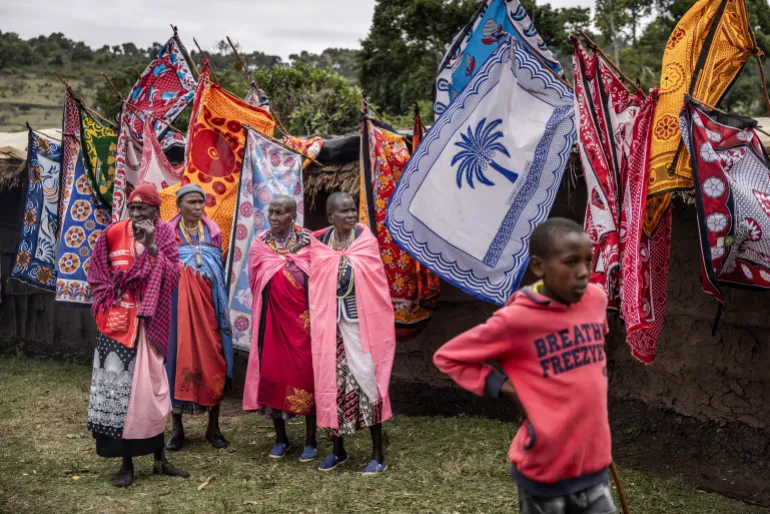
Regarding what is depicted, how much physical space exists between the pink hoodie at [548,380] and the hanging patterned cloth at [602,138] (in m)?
1.77

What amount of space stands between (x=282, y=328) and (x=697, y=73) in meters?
2.97

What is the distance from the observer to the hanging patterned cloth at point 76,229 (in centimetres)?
803

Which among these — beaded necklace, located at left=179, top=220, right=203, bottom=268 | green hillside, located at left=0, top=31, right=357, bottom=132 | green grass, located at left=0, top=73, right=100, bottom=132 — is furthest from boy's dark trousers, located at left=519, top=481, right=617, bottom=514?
green grass, located at left=0, top=73, right=100, bottom=132

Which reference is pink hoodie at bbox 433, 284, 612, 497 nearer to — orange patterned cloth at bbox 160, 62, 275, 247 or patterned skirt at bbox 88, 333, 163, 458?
patterned skirt at bbox 88, 333, 163, 458

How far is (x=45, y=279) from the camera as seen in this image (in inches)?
340

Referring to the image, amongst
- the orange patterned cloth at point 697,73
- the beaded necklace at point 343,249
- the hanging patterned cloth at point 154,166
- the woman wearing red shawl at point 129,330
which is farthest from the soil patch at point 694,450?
the hanging patterned cloth at point 154,166

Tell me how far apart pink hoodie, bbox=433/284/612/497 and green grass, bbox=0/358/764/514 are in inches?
73.2

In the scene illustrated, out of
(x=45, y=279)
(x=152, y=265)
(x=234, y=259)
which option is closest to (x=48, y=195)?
(x=45, y=279)

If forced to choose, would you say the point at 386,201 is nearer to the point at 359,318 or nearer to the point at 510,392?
the point at 359,318

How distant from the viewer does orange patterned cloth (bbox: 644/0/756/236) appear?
14.1 feet

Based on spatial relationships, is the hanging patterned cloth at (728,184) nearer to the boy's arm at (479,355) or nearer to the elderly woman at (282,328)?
the boy's arm at (479,355)

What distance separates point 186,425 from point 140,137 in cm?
266

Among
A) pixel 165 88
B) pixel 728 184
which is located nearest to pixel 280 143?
pixel 165 88

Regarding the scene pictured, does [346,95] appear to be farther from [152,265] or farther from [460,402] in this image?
[152,265]
